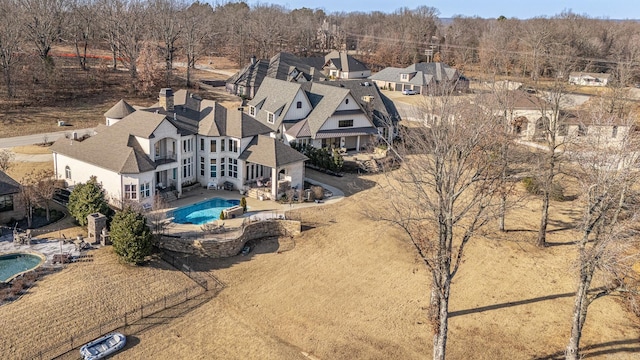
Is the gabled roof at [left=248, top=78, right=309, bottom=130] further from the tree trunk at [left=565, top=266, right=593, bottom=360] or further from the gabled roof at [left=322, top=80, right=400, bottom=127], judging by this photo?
the tree trunk at [left=565, top=266, right=593, bottom=360]

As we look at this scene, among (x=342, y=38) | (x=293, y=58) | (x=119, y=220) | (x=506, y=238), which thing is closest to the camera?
(x=119, y=220)

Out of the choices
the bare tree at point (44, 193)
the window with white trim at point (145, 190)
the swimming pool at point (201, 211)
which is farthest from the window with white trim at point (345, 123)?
the bare tree at point (44, 193)

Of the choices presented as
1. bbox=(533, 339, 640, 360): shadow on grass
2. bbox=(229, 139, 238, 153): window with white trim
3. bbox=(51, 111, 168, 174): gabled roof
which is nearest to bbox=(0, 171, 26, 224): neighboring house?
bbox=(51, 111, 168, 174): gabled roof

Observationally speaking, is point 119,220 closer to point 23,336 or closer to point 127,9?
point 23,336

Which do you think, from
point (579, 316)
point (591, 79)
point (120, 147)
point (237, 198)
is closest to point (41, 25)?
point (120, 147)

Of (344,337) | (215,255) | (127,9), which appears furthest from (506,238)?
(127,9)

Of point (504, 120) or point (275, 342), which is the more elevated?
point (504, 120)
